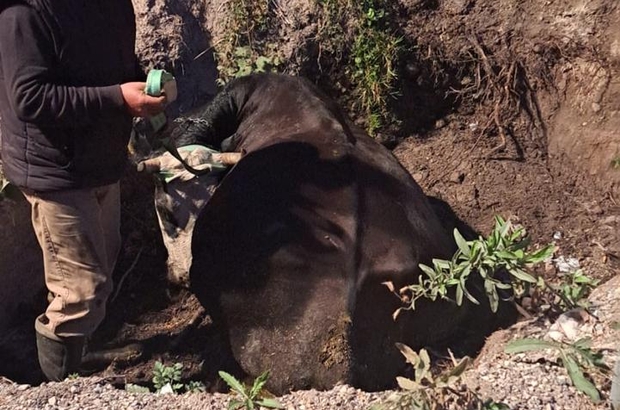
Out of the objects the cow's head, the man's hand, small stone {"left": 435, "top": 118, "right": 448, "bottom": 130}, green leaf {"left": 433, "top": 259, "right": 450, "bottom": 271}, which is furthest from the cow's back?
small stone {"left": 435, "top": 118, "right": 448, "bottom": 130}

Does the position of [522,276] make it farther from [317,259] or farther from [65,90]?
[65,90]

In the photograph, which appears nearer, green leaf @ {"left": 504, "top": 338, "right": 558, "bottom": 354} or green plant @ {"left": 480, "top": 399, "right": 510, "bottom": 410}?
green plant @ {"left": 480, "top": 399, "right": 510, "bottom": 410}

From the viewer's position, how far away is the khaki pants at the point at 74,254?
10.5ft

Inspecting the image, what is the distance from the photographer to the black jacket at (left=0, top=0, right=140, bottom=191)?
2773mm

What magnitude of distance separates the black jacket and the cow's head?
1.06 meters

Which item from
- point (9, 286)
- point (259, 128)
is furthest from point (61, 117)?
point (259, 128)

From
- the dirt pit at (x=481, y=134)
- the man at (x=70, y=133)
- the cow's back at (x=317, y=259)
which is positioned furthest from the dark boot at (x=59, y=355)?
the cow's back at (x=317, y=259)

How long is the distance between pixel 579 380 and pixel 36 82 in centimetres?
211

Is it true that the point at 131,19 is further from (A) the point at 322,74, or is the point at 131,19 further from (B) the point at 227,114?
(A) the point at 322,74

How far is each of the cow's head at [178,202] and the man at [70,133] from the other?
78 centimetres

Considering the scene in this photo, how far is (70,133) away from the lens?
3043 millimetres

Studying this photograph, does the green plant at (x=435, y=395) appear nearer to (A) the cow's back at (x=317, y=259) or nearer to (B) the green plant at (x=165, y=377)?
(A) the cow's back at (x=317, y=259)

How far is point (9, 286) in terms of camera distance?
4.16m

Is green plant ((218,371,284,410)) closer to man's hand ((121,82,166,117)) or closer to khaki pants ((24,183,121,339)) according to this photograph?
khaki pants ((24,183,121,339))
